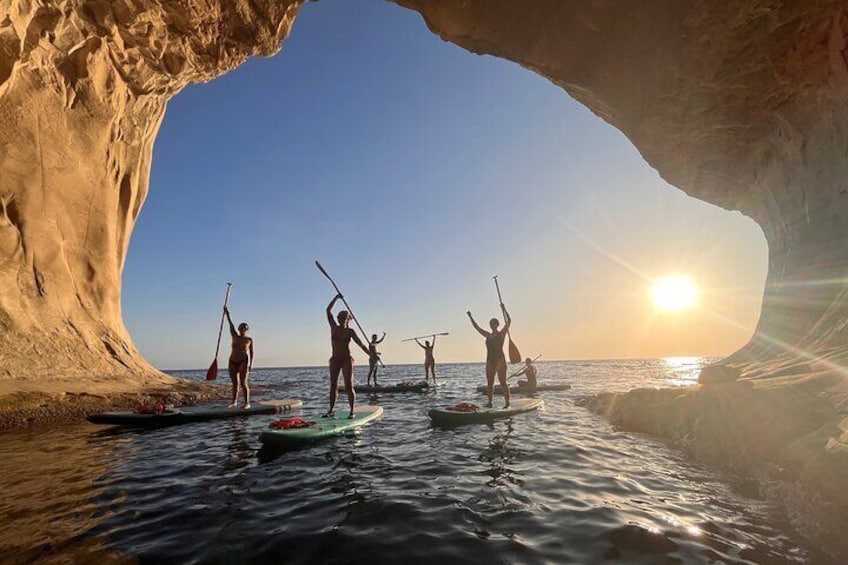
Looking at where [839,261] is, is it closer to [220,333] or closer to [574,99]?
[574,99]

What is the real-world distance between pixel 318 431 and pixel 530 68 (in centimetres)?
1993

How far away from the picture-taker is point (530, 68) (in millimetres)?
20688

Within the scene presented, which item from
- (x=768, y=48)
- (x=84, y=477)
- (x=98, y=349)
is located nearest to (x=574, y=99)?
(x=768, y=48)

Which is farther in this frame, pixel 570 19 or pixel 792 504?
pixel 570 19

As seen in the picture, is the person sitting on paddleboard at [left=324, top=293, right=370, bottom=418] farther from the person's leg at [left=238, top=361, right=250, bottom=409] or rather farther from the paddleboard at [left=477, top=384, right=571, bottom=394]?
the paddleboard at [left=477, top=384, right=571, bottom=394]

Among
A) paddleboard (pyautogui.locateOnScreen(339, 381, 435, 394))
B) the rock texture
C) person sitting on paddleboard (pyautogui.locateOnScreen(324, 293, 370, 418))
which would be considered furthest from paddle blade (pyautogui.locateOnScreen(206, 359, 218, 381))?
paddleboard (pyautogui.locateOnScreen(339, 381, 435, 394))

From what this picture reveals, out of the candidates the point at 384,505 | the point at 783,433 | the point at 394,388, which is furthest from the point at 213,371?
the point at 783,433

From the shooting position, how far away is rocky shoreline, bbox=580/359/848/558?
16.3 ft

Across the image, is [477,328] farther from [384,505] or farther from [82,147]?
[82,147]

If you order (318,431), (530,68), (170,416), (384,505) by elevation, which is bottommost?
(384,505)

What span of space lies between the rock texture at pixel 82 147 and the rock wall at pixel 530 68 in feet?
0.24

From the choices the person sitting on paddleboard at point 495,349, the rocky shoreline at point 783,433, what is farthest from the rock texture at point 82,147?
the rocky shoreline at point 783,433

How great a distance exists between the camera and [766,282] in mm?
21438

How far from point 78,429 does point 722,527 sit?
1522 cm
